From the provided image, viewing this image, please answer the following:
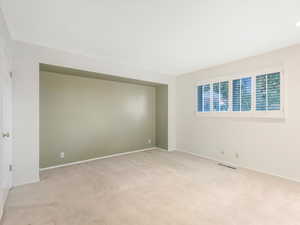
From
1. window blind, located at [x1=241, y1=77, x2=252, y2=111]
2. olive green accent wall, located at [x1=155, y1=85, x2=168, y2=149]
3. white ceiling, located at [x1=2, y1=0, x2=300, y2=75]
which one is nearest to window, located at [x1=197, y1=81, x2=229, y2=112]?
window blind, located at [x1=241, y1=77, x2=252, y2=111]

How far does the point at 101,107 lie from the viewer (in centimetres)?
436

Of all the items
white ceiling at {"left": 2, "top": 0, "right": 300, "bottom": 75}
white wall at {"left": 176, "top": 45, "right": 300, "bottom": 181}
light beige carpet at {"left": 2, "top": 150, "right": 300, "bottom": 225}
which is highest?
white ceiling at {"left": 2, "top": 0, "right": 300, "bottom": 75}

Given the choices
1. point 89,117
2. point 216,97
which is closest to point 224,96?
point 216,97

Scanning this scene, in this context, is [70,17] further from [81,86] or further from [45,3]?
[81,86]

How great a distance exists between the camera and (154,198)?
231 cm

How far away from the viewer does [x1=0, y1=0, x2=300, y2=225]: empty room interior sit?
1.95m

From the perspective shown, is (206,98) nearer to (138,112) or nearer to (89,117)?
(138,112)

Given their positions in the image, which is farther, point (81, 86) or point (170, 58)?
point (81, 86)

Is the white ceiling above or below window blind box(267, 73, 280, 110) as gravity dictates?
above

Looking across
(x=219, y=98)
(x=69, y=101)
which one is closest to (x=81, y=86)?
(x=69, y=101)

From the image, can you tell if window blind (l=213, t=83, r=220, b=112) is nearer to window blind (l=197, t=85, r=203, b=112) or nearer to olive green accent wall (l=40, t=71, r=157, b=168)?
window blind (l=197, t=85, r=203, b=112)

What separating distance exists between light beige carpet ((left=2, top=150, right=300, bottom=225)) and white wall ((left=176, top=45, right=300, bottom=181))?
0.39 meters

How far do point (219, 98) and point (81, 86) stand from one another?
3.56m

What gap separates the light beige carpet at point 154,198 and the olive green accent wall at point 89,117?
2.15ft
